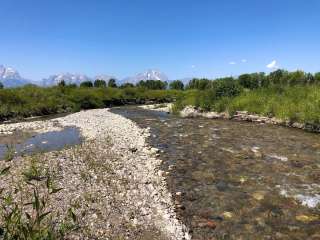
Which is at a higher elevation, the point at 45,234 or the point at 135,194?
the point at 45,234

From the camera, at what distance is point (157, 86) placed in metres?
132

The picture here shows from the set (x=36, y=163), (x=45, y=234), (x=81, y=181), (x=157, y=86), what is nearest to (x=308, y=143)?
(x=81, y=181)

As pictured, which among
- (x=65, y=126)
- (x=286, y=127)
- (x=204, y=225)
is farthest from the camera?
(x=65, y=126)

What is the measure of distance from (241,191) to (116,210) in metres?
4.97

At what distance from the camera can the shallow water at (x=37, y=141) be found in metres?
19.5

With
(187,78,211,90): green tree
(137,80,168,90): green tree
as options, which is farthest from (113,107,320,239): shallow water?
(137,80,168,90): green tree

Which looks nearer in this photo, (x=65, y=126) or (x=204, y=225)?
(x=204, y=225)

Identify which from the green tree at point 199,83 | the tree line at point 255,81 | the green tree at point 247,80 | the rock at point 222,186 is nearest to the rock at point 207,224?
the rock at point 222,186

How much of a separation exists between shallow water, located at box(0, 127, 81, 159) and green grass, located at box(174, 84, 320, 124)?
19268mm

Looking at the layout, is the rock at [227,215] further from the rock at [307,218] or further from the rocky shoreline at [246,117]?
the rocky shoreline at [246,117]

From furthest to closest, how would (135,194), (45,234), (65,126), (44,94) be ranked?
(44,94), (65,126), (135,194), (45,234)

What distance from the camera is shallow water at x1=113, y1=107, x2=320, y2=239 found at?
29.9ft

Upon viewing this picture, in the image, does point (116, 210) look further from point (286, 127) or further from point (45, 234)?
point (286, 127)

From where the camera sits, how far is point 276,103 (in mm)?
32875
